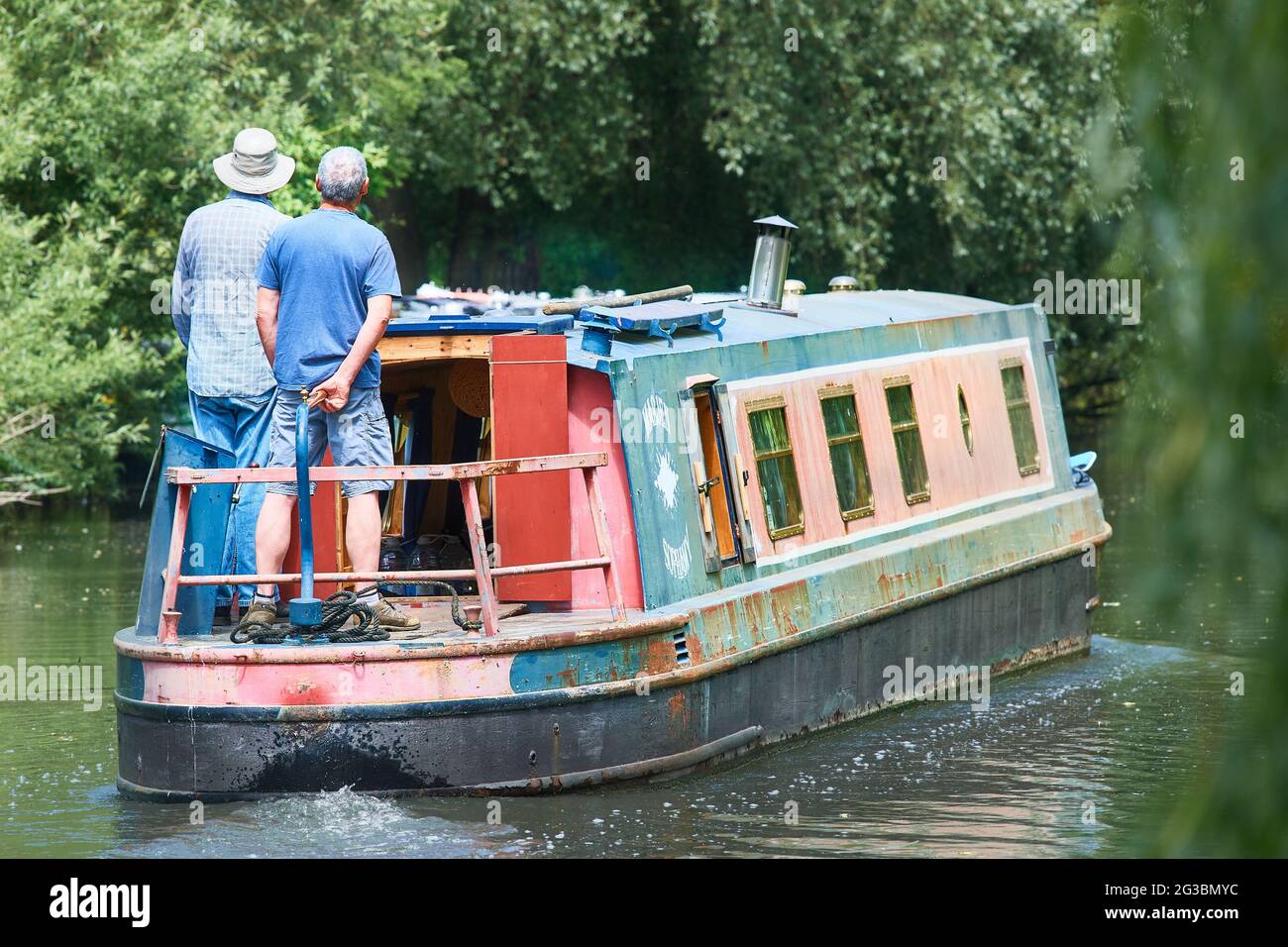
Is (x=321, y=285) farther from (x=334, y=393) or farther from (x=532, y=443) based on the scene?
(x=532, y=443)

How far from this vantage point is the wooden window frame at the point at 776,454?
1009 cm

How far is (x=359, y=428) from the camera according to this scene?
8555 mm

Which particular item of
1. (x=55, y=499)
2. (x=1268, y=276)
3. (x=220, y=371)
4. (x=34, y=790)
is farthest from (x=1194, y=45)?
(x=55, y=499)

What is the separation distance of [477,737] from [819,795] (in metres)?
1.68

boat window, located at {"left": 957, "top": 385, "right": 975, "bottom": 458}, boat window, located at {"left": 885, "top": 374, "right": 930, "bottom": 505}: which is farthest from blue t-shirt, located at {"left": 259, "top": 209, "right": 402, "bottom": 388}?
boat window, located at {"left": 957, "top": 385, "right": 975, "bottom": 458}

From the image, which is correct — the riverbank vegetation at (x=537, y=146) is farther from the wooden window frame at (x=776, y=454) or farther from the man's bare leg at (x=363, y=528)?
the man's bare leg at (x=363, y=528)

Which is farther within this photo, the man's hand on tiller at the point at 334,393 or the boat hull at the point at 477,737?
the man's hand on tiller at the point at 334,393

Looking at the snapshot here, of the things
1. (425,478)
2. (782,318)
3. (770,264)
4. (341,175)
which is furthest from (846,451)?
(341,175)

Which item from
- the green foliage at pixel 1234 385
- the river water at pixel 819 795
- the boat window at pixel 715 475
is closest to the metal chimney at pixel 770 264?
the boat window at pixel 715 475

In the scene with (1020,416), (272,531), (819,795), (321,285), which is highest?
(321,285)

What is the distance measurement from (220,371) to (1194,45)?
599 centimetres

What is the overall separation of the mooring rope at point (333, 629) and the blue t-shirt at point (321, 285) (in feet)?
3.15

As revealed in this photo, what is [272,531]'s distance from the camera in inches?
334
